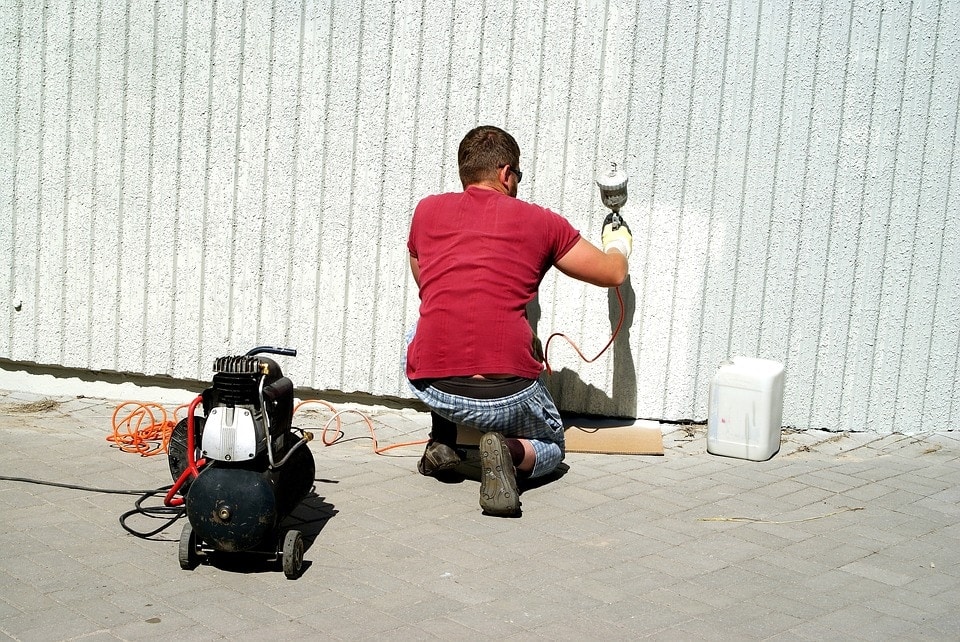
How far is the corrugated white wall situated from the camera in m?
5.82

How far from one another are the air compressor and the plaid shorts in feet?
3.35

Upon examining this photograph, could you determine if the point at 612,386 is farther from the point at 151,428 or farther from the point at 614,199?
the point at 151,428

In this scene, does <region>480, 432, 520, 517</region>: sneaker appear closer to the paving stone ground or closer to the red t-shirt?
the paving stone ground

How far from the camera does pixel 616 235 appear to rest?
540cm

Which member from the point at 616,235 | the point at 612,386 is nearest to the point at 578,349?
the point at 612,386

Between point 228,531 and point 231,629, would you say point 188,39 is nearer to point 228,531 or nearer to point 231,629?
point 228,531

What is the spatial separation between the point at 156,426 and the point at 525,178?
8.08ft

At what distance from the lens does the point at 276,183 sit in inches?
240

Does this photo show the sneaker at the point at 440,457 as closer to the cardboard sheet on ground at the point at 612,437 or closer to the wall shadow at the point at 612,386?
the cardboard sheet on ground at the point at 612,437

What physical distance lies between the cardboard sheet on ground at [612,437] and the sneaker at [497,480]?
113cm

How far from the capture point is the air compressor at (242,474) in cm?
373

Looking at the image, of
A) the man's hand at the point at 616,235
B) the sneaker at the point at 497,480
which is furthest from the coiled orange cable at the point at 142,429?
the man's hand at the point at 616,235

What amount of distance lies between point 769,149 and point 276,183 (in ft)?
9.23

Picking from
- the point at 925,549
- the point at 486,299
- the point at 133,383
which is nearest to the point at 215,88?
the point at 133,383
